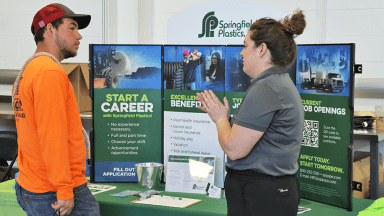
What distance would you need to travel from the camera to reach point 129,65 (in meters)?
2.37

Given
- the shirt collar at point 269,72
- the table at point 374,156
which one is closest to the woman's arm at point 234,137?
the shirt collar at point 269,72

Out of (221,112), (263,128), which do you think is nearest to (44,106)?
(221,112)

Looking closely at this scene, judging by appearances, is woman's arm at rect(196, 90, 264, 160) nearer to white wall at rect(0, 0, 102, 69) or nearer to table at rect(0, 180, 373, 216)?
table at rect(0, 180, 373, 216)

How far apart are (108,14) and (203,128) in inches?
116

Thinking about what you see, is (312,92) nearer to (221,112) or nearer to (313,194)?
(313,194)

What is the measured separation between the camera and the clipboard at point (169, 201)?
2.01 metres

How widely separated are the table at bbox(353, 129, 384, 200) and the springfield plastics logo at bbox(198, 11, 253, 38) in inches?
49.5

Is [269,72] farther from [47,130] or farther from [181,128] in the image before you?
[181,128]

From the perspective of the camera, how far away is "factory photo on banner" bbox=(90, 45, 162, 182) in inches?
93.2

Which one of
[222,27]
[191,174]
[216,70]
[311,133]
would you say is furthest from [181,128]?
[222,27]

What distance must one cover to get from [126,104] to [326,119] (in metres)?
1.13

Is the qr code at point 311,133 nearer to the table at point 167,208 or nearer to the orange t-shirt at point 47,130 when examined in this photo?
the table at point 167,208

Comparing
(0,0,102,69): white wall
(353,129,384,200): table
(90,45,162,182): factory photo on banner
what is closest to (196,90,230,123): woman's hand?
(90,45,162,182): factory photo on banner

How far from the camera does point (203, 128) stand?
229cm
